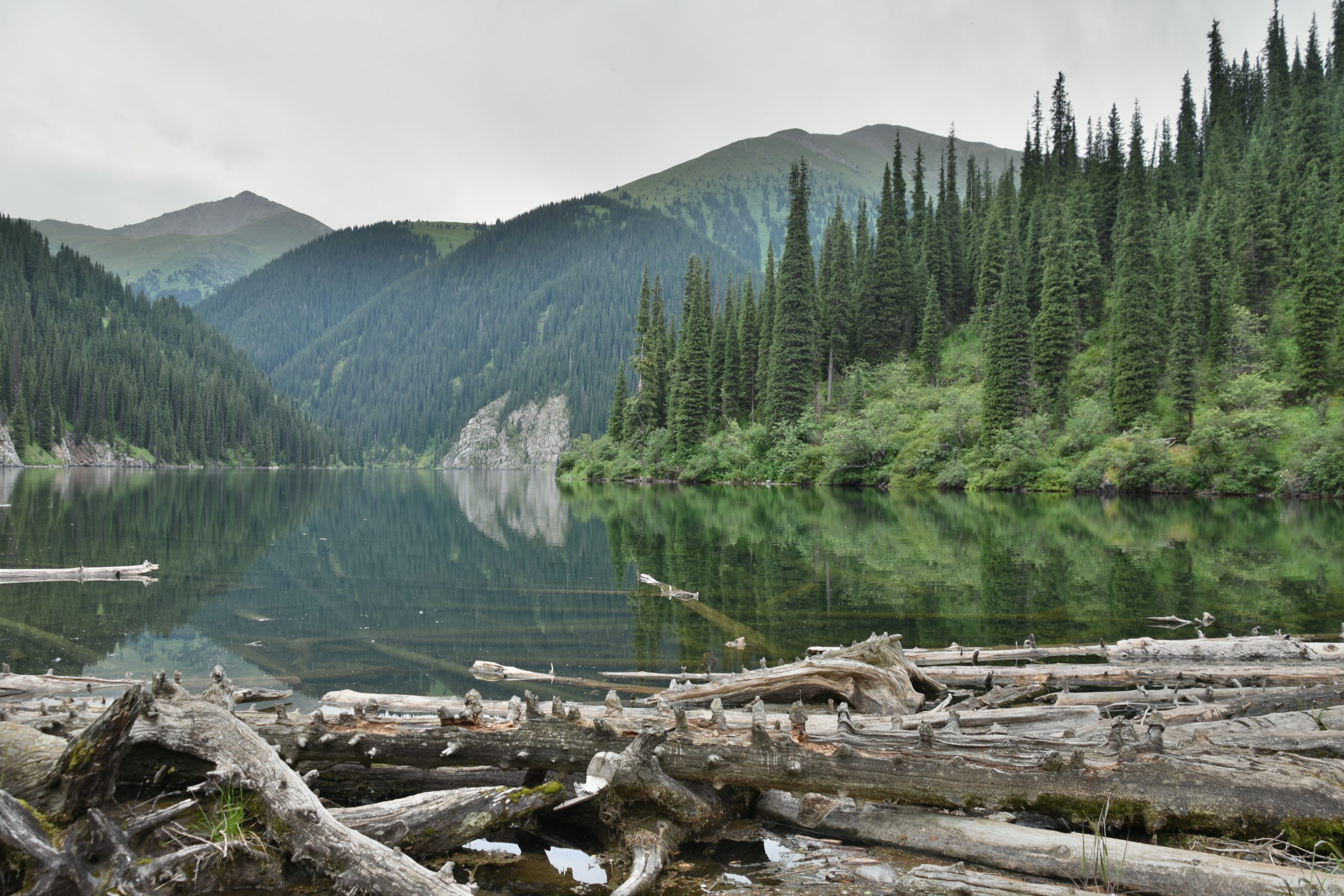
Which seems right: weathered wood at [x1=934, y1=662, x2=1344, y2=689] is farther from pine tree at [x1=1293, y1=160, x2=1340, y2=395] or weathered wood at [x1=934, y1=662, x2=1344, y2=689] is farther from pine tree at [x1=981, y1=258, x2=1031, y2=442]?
pine tree at [x1=1293, y1=160, x2=1340, y2=395]

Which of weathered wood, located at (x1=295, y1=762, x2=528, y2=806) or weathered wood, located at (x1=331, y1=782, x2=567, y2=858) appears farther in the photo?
weathered wood, located at (x1=295, y1=762, x2=528, y2=806)

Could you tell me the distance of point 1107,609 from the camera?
16156mm

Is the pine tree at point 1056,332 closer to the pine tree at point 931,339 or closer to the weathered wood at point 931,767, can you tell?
the pine tree at point 931,339

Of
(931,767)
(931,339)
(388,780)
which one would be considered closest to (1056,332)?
(931,339)

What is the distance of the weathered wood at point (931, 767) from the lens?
516 cm

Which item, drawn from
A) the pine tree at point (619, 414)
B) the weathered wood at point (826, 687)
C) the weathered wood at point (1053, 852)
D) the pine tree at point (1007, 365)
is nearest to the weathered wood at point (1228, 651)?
the weathered wood at point (826, 687)

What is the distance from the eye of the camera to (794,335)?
7725 centimetres

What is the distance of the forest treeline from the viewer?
53094 mm

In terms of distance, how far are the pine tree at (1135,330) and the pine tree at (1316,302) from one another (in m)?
8.61

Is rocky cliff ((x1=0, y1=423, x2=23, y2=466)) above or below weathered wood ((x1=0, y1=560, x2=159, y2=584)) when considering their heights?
above

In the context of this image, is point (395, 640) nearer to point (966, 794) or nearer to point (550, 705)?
point (550, 705)

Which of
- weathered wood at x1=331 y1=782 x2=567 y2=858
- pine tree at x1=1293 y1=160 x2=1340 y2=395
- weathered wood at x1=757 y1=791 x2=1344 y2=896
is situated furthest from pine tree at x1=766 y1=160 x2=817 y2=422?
weathered wood at x1=331 y1=782 x2=567 y2=858

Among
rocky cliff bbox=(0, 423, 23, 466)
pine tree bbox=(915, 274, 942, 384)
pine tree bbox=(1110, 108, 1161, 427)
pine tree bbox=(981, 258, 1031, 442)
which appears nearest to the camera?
A: pine tree bbox=(1110, 108, 1161, 427)

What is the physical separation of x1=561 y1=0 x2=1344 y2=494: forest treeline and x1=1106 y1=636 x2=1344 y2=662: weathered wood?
43525 mm
